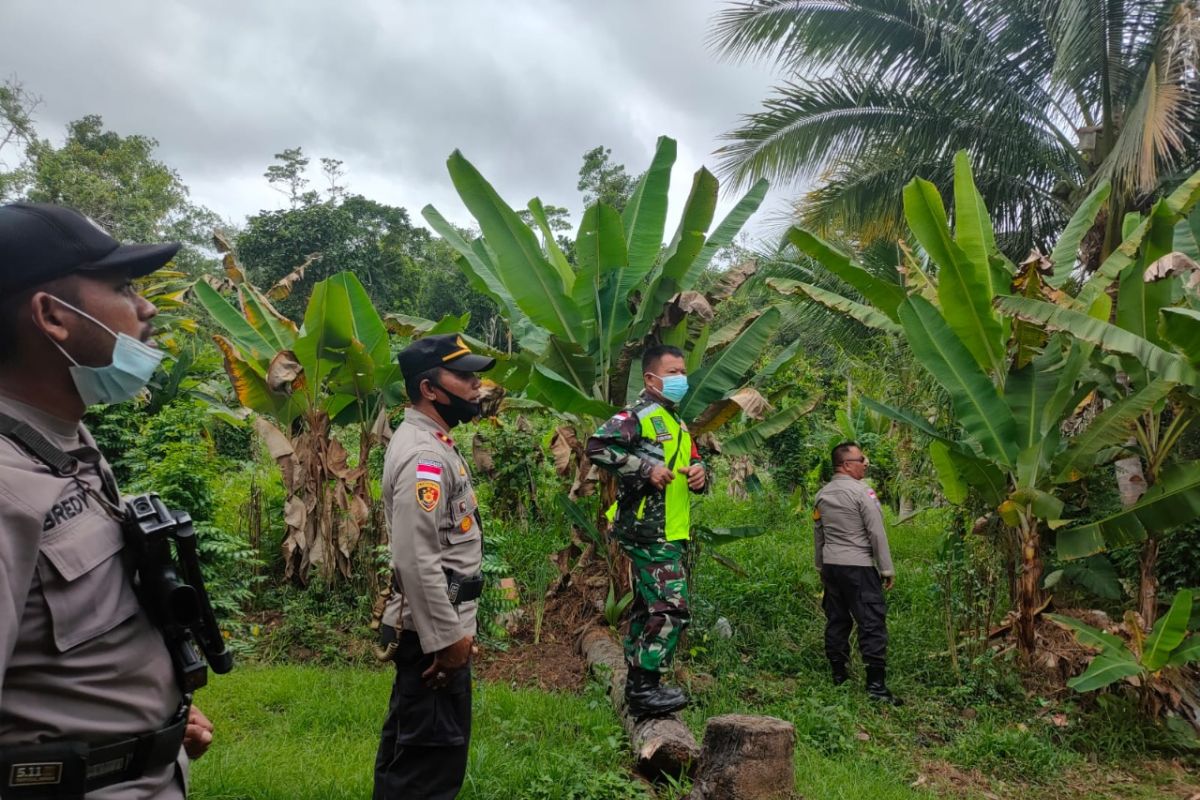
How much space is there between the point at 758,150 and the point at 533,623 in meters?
7.18

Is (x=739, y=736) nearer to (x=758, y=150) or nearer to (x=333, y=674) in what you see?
Result: (x=333, y=674)

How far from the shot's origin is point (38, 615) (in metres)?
1.19

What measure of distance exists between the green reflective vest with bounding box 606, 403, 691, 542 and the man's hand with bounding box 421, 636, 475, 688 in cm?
176

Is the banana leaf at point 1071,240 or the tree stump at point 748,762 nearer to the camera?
the tree stump at point 748,762

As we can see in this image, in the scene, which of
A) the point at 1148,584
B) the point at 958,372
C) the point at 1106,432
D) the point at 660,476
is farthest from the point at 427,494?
the point at 1148,584

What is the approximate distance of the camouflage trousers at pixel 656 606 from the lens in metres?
4.05

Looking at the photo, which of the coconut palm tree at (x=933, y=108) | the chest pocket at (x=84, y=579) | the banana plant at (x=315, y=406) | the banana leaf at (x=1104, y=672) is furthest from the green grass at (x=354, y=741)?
the coconut palm tree at (x=933, y=108)

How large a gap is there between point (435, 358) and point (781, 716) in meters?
3.52

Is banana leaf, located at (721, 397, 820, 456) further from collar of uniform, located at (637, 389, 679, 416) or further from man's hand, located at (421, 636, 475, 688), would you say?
man's hand, located at (421, 636, 475, 688)

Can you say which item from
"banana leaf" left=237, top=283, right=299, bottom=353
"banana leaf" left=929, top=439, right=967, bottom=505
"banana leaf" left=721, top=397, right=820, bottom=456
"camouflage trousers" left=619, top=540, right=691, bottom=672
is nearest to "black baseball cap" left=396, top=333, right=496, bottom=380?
"camouflage trousers" left=619, top=540, right=691, bottom=672

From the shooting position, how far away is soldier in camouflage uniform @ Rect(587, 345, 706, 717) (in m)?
4.05

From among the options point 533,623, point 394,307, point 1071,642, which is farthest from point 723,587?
point 394,307

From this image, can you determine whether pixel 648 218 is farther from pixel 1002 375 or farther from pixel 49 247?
pixel 49 247

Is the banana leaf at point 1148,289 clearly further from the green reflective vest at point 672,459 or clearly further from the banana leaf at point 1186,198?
the green reflective vest at point 672,459
